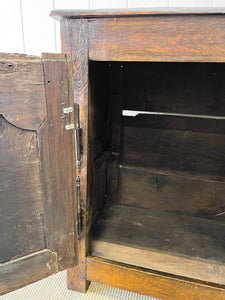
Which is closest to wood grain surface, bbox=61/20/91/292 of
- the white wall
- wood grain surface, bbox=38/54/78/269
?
wood grain surface, bbox=38/54/78/269

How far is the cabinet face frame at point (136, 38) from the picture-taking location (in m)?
0.66

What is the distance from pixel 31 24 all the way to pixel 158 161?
1043mm

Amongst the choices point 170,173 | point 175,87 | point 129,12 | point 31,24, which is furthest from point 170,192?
point 31,24

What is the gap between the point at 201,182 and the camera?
49.5 inches

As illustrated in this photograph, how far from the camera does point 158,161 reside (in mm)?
1313

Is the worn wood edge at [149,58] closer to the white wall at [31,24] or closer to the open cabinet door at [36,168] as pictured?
the open cabinet door at [36,168]

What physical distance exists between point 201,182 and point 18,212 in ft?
3.05

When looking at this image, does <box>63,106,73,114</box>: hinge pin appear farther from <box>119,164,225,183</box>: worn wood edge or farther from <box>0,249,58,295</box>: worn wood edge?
<box>119,164,225,183</box>: worn wood edge

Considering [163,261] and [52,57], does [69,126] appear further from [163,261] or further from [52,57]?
[163,261]

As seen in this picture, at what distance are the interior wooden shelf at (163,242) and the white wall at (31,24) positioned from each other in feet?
3.34

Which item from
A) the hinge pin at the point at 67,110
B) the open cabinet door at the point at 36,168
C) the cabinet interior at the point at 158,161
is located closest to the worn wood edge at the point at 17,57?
the open cabinet door at the point at 36,168

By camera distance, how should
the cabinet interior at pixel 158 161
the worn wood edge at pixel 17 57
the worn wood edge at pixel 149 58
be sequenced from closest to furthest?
1. the worn wood edge at pixel 17 57
2. the worn wood edge at pixel 149 58
3. the cabinet interior at pixel 158 161

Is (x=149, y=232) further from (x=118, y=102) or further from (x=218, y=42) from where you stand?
(x=218, y=42)

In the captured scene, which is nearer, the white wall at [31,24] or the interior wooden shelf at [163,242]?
the interior wooden shelf at [163,242]
